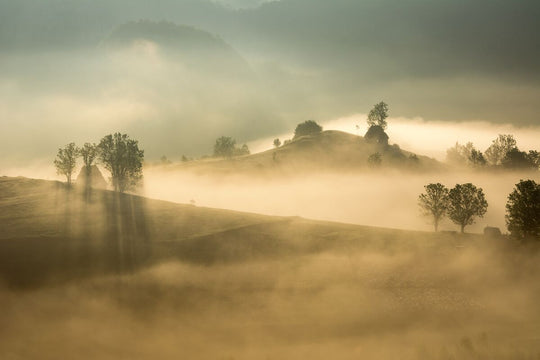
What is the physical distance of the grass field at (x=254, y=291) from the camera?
4872 cm

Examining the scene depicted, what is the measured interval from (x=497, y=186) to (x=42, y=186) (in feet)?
513

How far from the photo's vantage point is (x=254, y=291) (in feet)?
197

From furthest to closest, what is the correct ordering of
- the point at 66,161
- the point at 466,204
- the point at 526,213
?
the point at 66,161
the point at 466,204
the point at 526,213

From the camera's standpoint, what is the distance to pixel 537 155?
598ft

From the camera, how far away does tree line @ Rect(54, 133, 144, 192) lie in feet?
400

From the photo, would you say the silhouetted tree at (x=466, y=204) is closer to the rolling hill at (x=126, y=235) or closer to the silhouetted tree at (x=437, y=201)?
the silhouetted tree at (x=437, y=201)

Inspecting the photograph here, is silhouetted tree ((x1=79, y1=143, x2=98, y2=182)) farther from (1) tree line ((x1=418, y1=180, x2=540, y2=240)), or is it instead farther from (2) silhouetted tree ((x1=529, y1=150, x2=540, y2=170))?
(2) silhouetted tree ((x1=529, y1=150, x2=540, y2=170))

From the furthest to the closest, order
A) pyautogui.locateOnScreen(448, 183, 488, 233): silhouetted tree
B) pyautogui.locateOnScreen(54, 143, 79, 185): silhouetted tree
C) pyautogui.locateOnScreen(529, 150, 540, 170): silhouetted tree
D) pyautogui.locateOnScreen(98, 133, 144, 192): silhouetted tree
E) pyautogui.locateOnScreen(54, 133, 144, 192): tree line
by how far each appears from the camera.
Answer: pyautogui.locateOnScreen(529, 150, 540, 170): silhouetted tree, pyautogui.locateOnScreen(98, 133, 144, 192): silhouetted tree, pyautogui.locateOnScreen(54, 133, 144, 192): tree line, pyautogui.locateOnScreen(54, 143, 79, 185): silhouetted tree, pyautogui.locateOnScreen(448, 183, 488, 233): silhouetted tree

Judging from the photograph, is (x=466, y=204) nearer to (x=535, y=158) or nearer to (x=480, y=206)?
(x=480, y=206)

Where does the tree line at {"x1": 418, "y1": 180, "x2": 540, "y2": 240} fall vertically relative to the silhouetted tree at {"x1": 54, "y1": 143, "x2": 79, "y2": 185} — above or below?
below

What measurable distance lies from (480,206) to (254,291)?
51.6 m

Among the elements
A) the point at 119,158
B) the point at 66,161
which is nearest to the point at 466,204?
the point at 119,158

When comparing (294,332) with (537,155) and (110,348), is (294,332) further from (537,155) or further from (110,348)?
(537,155)

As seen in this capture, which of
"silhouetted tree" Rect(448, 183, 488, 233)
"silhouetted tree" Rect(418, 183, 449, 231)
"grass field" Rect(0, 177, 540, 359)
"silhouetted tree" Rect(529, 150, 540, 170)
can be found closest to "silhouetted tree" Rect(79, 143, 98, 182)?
"grass field" Rect(0, 177, 540, 359)
